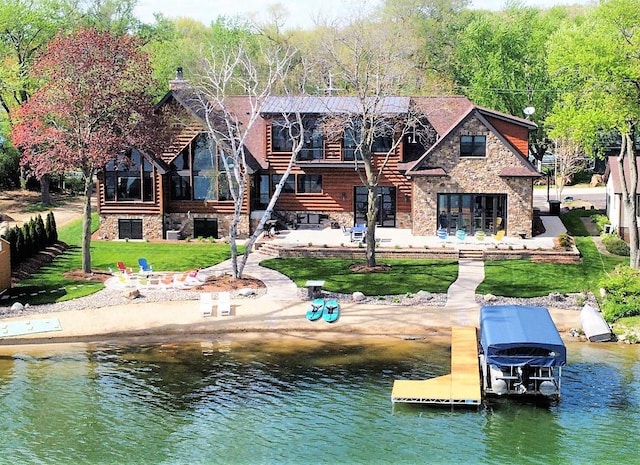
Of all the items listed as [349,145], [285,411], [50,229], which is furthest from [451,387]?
[50,229]

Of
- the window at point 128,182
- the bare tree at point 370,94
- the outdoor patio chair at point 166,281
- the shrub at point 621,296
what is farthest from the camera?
the window at point 128,182

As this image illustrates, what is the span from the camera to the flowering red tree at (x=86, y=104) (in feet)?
132

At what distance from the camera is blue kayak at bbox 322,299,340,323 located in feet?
117

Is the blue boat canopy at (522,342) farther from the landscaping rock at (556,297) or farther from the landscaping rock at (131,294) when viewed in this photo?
the landscaping rock at (131,294)

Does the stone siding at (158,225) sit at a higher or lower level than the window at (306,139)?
lower

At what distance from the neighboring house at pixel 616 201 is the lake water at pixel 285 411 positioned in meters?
16.3

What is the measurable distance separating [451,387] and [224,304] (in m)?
12.1

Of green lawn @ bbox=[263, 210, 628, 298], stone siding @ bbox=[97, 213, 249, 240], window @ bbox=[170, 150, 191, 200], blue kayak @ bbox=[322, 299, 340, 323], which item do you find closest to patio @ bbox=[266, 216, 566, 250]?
green lawn @ bbox=[263, 210, 628, 298]

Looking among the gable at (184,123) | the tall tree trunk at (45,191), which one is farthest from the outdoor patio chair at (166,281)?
the tall tree trunk at (45,191)

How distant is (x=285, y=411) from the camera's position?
27.0m

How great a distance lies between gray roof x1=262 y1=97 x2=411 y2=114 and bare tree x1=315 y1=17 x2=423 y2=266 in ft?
0.21

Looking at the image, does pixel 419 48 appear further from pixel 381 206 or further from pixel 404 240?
pixel 404 240

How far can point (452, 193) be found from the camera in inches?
1938

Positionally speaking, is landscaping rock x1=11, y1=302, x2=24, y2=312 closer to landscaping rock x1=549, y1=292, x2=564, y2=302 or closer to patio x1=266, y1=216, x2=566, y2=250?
patio x1=266, y1=216, x2=566, y2=250
